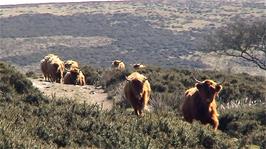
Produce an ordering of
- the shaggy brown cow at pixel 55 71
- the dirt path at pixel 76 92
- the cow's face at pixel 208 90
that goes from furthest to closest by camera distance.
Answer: the shaggy brown cow at pixel 55 71 < the dirt path at pixel 76 92 < the cow's face at pixel 208 90

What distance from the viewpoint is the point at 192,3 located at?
451 ft

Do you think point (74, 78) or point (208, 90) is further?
point (74, 78)

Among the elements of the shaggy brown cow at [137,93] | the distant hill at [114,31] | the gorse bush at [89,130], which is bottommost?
the distant hill at [114,31]

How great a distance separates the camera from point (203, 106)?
1447 cm

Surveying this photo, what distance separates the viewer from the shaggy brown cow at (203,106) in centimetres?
1432

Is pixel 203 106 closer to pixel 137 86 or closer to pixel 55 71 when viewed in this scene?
pixel 137 86

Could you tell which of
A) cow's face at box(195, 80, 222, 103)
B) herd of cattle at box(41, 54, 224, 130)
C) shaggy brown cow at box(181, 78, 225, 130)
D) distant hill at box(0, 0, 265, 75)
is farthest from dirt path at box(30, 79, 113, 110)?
distant hill at box(0, 0, 265, 75)

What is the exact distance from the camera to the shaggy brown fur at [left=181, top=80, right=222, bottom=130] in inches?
564

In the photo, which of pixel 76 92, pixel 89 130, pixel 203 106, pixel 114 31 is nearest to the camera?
pixel 89 130

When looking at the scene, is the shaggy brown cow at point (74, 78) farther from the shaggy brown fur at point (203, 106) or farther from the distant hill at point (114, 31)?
the distant hill at point (114, 31)

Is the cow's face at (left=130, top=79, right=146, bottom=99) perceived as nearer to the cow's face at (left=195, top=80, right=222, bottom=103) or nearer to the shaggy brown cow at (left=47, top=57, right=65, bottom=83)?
the cow's face at (left=195, top=80, right=222, bottom=103)

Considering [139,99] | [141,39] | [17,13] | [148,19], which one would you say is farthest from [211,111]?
[17,13]

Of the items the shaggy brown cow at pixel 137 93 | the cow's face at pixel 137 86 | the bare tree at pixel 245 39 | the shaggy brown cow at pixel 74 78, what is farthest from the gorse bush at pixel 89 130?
the bare tree at pixel 245 39

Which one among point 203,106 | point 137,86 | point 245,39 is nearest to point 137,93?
point 137,86
